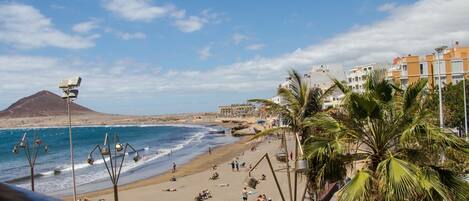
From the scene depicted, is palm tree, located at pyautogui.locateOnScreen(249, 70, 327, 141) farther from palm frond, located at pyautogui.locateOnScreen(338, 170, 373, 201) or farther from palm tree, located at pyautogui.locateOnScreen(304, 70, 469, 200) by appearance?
palm frond, located at pyautogui.locateOnScreen(338, 170, 373, 201)

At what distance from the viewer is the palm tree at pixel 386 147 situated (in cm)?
699

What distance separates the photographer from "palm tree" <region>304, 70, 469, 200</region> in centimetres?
699

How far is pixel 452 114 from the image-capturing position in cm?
4119

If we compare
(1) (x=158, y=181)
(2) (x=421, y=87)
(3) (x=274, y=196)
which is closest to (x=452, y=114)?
(3) (x=274, y=196)

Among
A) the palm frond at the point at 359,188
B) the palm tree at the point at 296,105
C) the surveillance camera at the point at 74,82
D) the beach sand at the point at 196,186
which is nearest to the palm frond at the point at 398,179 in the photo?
the palm frond at the point at 359,188

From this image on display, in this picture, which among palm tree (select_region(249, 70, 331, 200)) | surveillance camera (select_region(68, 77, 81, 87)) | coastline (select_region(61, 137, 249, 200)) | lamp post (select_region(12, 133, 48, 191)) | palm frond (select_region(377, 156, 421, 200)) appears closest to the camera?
palm frond (select_region(377, 156, 421, 200))

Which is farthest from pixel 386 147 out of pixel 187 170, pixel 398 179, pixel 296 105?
pixel 187 170

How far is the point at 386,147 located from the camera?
776 cm

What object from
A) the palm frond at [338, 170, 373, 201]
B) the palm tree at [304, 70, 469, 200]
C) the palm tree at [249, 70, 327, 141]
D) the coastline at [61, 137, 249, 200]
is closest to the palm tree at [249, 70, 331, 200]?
the palm tree at [249, 70, 327, 141]

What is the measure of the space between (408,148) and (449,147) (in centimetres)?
58

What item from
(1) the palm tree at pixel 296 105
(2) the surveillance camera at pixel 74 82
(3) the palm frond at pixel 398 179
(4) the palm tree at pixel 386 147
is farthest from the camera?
(2) the surveillance camera at pixel 74 82

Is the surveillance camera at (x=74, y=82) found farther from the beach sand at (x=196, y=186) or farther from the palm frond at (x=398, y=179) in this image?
the beach sand at (x=196, y=186)

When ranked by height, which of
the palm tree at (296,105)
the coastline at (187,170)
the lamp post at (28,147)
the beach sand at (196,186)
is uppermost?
the palm tree at (296,105)

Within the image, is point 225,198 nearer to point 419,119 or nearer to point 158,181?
point 158,181
